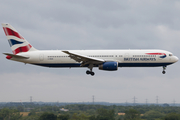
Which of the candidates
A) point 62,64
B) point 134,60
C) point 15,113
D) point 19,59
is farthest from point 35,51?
point 15,113

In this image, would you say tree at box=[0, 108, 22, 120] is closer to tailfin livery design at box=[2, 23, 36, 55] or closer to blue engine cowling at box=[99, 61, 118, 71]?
tailfin livery design at box=[2, 23, 36, 55]

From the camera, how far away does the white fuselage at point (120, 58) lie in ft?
170

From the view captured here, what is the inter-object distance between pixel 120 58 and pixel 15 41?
82.4ft

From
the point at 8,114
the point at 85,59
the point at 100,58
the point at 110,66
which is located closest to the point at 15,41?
Result: the point at 85,59

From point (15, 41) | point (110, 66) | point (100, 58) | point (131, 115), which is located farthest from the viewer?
point (131, 115)

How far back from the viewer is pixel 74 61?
5359cm

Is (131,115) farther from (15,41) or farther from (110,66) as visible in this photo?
(15,41)

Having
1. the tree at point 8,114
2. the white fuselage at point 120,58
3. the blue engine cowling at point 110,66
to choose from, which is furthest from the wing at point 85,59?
the tree at point 8,114

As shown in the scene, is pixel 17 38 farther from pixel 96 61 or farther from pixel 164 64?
pixel 164 64

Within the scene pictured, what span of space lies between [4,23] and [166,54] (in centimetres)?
3808

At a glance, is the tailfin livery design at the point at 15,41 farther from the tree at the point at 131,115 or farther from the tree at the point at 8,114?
the tree at the point at 131,115

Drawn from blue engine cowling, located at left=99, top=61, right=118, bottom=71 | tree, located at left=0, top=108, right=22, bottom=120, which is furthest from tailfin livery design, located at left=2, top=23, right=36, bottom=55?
tree, located at left=0, top=108, right=22, bottom=120

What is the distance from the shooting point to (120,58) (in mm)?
51906

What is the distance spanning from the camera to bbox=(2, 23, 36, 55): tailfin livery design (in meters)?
57.2
